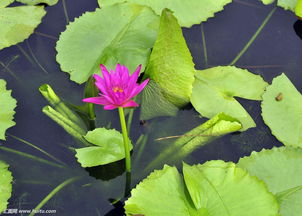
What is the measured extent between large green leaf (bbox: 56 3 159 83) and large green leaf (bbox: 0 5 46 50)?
10.1 inches

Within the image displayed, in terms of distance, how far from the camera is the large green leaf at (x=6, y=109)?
1.83m

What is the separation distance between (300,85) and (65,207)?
1298 mm

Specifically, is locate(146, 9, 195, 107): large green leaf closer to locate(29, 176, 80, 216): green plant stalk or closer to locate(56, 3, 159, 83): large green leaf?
locate(56, 3, 159, 83): large green leaf

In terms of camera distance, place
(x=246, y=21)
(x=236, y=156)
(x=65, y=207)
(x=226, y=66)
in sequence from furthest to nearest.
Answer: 1. (x=246, y=21)
2. (x=226, y=66)
3. (x=236, y=156)
4. (x=65, y=207)

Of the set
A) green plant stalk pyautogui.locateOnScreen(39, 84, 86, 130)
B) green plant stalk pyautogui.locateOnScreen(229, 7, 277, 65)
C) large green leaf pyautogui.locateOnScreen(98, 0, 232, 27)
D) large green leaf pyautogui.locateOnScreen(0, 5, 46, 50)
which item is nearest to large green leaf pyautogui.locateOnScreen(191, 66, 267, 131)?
green plant stalk pyautogui.locateOnScreen(229, 7, 277, 65)

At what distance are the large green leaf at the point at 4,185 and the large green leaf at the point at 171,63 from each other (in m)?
0.75

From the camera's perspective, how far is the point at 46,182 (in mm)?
1825

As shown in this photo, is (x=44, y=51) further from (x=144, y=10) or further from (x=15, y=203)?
(x=15, y=203)

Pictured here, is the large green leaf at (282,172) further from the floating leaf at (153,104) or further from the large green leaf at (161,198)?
the floating leaf at (153,104)

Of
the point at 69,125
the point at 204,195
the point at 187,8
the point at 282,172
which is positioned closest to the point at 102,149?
the point at 69,125

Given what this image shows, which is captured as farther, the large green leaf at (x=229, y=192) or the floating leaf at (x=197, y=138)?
the floating leaf at (x=197, y=138)

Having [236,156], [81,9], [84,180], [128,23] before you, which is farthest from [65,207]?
[81,9]

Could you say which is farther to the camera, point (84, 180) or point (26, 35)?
point (26, 35)

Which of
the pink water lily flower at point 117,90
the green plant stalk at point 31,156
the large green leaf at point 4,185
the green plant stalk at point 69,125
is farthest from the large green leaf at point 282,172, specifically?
the large green leaf at point 4,185
